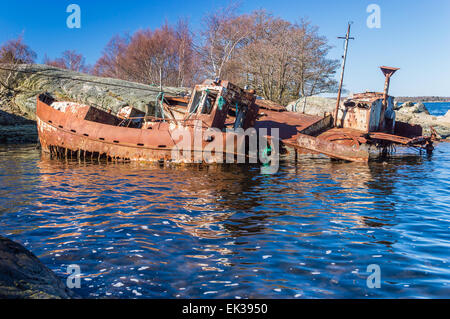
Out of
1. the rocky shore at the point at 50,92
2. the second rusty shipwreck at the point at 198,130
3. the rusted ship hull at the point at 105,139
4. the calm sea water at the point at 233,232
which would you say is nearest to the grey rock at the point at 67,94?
the rocky shore at the point at 50,92

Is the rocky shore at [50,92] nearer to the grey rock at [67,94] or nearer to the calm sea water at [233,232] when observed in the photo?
the grey rock at [67,94]

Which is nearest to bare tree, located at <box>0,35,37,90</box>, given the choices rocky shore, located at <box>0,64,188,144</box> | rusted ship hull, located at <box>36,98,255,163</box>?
rocky shore, located at <box>0,64,188,144</box>

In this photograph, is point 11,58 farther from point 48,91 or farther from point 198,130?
point 198,130

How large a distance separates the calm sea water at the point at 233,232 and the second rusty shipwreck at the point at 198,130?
2128mm

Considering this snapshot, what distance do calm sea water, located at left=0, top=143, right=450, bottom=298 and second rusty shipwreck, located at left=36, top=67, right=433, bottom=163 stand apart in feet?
6.98

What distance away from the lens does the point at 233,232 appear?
19.7 ft

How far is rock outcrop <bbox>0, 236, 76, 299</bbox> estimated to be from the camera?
2855mm

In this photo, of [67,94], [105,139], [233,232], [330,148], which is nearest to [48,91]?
[67,94]

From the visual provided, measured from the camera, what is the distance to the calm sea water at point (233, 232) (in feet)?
13.7

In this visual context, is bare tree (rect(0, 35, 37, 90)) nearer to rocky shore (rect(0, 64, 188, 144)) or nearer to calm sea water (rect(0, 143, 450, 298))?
rocky shore (rect(0, 64, 188, 144))

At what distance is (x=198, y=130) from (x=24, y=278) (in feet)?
32.8

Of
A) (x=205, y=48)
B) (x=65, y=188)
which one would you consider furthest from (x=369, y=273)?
(x=205, y=48)

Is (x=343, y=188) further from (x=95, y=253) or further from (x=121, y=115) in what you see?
(x=121, y=115)

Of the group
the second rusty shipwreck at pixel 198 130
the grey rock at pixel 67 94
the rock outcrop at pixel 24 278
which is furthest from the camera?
the grey rock at pixel 67 94
